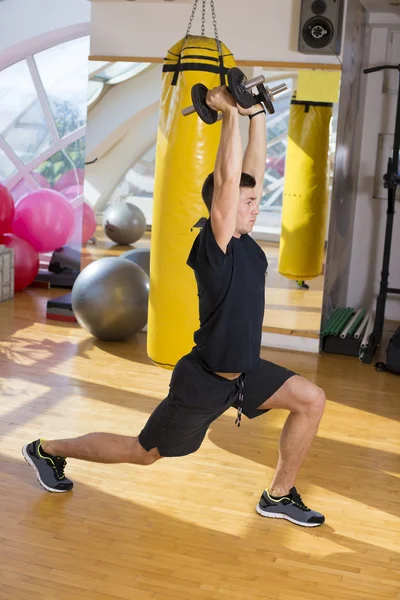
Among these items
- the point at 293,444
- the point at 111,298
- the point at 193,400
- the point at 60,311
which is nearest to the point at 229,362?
the point at 193,400

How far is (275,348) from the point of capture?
5.30 meters

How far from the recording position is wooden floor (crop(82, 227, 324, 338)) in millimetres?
5148

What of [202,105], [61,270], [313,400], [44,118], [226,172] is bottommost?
[61,270]

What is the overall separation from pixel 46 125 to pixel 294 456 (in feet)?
18.0

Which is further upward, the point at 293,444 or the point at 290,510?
the point at 293,444

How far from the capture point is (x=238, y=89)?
2.14m

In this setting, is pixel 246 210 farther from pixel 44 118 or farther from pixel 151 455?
pixel 44 118

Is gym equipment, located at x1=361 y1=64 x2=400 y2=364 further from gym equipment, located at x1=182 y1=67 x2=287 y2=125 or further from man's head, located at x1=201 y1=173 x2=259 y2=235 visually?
gym equipment, located at x1=182 y1=67 x2=287 y2=125

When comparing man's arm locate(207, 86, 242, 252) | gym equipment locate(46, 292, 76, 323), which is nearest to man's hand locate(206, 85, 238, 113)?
man's arm locate(207, 86, 242, 252)

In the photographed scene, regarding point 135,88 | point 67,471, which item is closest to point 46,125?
point 135,88

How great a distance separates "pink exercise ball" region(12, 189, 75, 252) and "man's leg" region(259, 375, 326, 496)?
409 centimetres

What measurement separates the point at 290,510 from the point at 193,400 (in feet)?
2.14

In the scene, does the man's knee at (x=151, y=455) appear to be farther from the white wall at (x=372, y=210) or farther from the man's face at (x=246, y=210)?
the white wall at (x=372, y=210)

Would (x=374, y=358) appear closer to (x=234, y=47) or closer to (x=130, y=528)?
(x=234, y=47)
